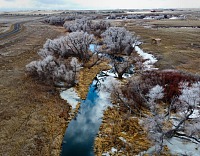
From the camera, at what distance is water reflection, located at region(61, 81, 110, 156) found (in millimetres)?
14234

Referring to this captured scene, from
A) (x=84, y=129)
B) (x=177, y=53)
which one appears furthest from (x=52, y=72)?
(x=177, y=53)

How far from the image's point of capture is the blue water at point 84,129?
46.4ft

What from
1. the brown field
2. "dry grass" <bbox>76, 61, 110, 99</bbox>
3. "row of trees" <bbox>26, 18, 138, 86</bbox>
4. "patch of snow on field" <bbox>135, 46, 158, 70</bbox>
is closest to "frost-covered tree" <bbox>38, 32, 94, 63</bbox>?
"row of trees" <bbox>26, 18, 138, 86</bbox>

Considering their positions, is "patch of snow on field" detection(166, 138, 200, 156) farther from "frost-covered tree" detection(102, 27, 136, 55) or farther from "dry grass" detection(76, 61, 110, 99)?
"frost-covered tree" detection(102, 27, 136, 55)

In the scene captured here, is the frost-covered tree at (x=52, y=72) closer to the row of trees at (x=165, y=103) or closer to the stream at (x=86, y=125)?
the stream at (x=86, y=125)

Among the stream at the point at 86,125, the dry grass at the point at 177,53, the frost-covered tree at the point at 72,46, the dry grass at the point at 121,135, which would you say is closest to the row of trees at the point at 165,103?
the dry grass at the point at 121,135

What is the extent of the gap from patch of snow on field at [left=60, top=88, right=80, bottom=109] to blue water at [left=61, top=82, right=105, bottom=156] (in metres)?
0.69

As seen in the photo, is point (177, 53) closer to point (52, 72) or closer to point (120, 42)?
point (120, 42)

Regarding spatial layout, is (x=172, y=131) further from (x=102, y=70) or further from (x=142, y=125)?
(x=102, y=70)

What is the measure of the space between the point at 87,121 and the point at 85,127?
947 millimetres

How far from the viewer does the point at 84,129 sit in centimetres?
1659

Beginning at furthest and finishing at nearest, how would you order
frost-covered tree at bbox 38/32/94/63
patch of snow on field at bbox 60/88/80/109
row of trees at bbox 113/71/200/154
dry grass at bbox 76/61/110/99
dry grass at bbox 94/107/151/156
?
1. frost-covered tree at bbox 38/32/94/63
2. dry grass at bbox 76/61/110/99
3. patch of snow on field at bbox 60/88/80/109
4. dry grass at bbox 94/107/151/156
5. row of trees at bbox 113/71/200/154

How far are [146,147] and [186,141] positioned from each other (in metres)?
2.58

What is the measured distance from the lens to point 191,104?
13.3 metres
